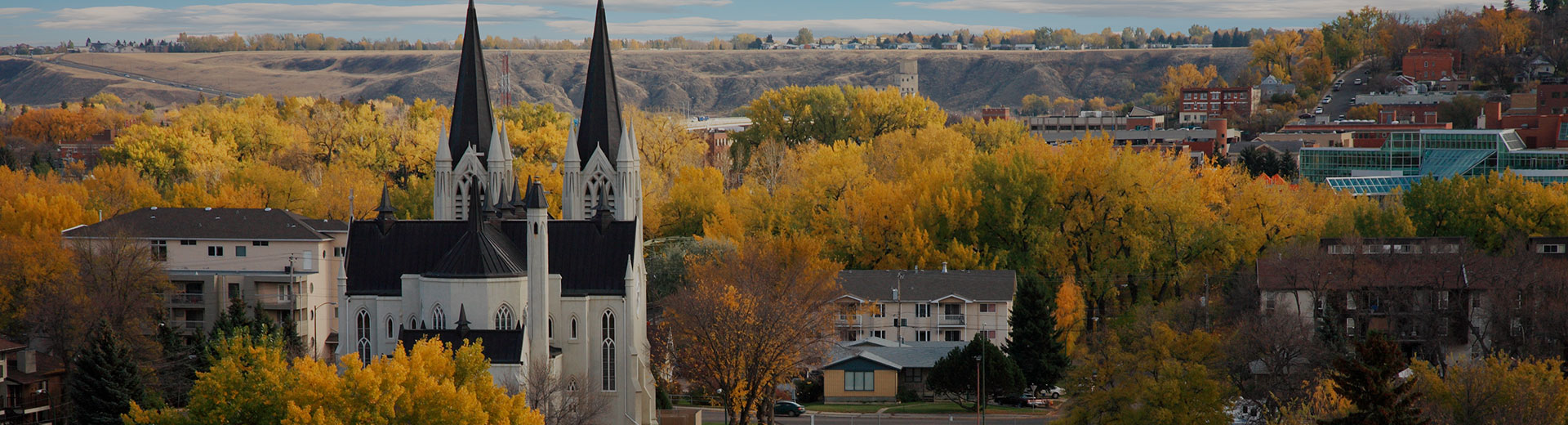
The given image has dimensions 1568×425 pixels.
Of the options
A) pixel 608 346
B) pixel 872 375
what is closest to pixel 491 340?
pixel 608 346

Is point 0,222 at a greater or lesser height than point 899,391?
greater

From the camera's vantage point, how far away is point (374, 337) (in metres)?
65.6

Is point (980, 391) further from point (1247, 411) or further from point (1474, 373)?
point (1474, 373)

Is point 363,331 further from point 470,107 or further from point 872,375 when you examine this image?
point 872,375

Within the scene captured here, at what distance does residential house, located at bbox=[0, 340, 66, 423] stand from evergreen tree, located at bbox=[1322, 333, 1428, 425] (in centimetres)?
4958

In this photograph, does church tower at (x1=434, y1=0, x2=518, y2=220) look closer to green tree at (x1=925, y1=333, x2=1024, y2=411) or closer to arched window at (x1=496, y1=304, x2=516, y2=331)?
arched window at (x1=496, y1=304, x2=516, y2=331)

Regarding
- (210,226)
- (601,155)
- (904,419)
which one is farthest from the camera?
(210,226)

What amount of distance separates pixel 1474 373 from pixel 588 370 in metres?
30.1

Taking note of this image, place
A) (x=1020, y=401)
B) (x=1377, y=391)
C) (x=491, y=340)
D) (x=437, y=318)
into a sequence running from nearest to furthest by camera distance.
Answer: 1. (x=1377, y=391)
2. (x=491, y=340)
3. (x=437, y=318)
4. (x=1020, y=401)

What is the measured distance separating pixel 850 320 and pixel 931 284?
177 inches

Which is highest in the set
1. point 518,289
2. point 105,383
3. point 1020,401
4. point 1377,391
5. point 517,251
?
point 517,251

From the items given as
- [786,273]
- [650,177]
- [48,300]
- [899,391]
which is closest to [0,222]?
[48,300]

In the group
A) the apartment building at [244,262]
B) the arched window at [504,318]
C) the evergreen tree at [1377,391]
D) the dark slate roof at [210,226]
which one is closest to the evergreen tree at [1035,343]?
the arched window at [504,318]

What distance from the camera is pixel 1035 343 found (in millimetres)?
76125
